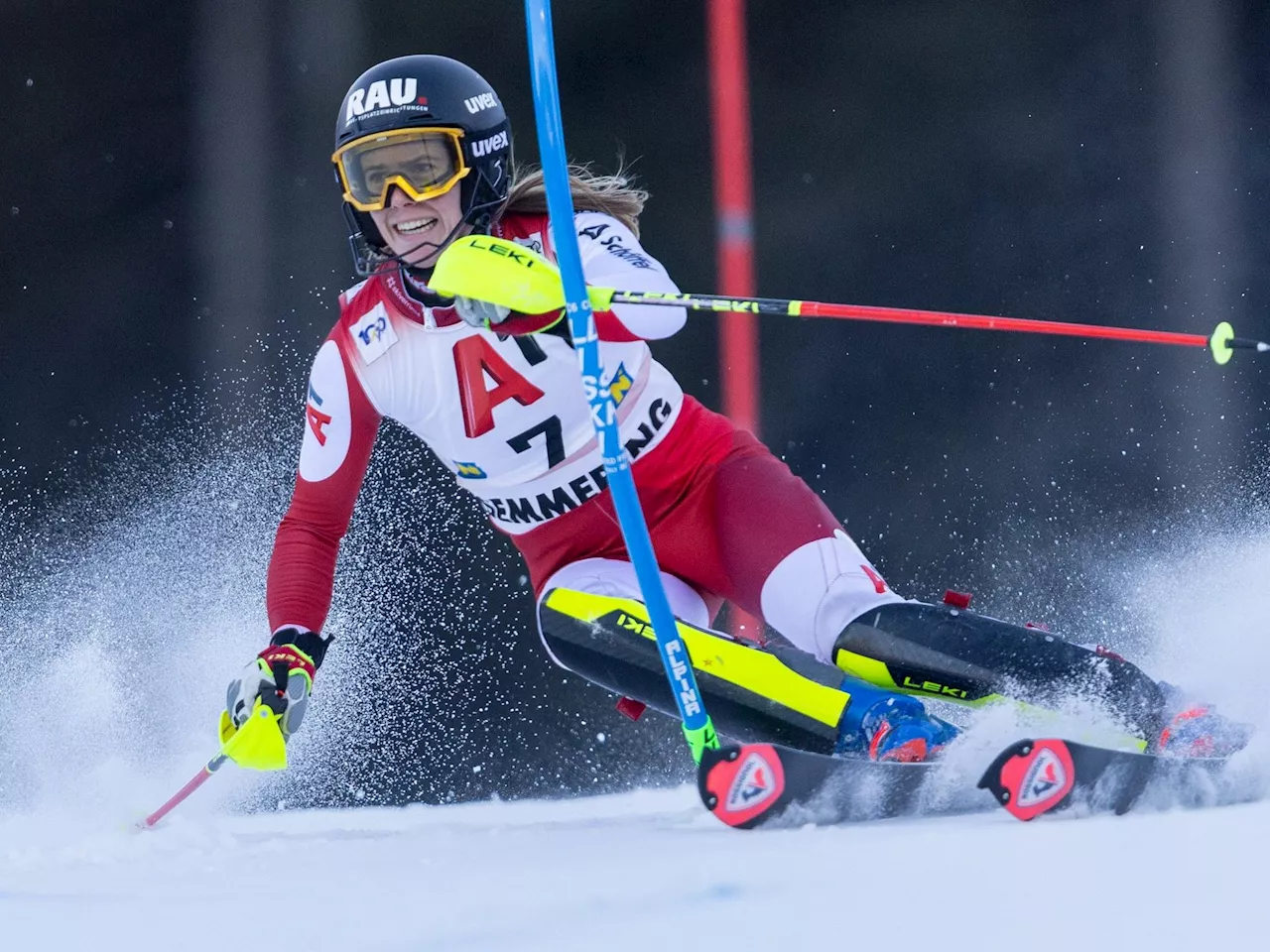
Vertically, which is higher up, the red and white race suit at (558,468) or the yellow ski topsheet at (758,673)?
the red and white race suit at (558,468)

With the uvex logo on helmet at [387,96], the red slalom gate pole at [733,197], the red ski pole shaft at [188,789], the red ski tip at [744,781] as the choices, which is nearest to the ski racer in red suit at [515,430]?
the uvex logo on helmet at [387,96]

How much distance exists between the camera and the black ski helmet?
2477mm

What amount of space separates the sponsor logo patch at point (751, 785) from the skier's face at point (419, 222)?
108 cm

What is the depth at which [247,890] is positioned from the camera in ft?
6.03

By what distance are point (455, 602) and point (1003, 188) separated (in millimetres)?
1916

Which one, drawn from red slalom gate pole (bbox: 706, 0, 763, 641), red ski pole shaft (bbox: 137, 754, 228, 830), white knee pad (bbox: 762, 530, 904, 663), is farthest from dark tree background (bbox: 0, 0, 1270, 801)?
white knee pad (bbox: 762, 530, 904, 663)

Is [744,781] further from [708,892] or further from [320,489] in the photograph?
[320,489]

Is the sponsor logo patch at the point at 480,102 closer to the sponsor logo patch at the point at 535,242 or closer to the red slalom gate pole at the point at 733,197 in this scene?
the sponsor logo patch at the point at 535,242

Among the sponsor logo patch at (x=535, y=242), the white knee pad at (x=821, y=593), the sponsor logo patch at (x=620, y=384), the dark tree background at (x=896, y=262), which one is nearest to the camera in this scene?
the white knee pad at (x=821, y=593)

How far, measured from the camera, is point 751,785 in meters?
2.05

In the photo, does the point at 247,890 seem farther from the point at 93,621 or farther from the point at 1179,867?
the point at 93,621

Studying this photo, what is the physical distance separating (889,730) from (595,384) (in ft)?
2.34

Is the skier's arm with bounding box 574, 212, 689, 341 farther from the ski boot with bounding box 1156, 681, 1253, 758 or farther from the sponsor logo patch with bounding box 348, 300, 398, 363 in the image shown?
the ski boot with bounding box 1156, 681, 1253, 758

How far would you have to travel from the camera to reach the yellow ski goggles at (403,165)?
2.50 m
